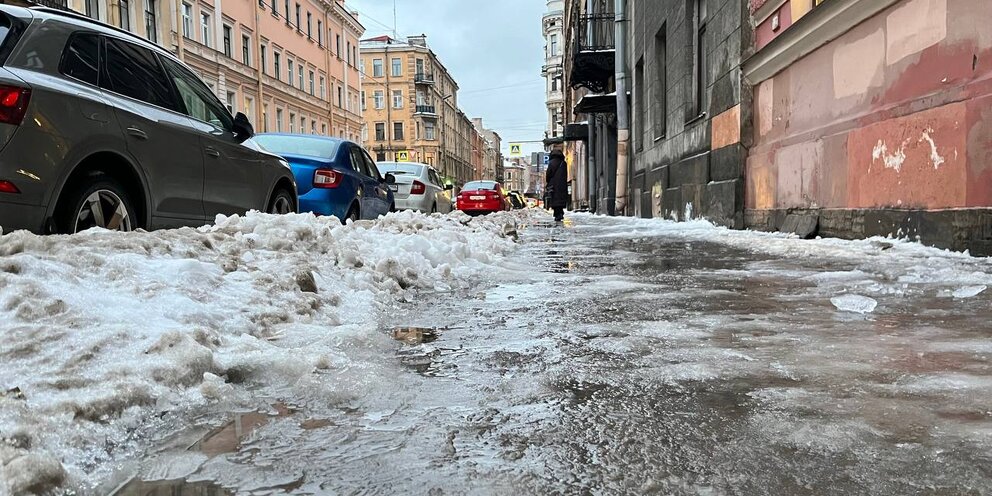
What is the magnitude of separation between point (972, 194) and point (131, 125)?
597 centimetres

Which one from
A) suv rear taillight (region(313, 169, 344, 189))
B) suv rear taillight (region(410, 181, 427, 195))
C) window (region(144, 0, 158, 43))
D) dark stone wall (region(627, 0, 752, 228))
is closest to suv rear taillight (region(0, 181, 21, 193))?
suv rear taillight (region(313, 169, 344, 189))

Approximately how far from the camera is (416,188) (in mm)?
13672

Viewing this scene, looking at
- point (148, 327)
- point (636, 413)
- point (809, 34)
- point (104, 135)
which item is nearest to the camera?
point (636, 413)

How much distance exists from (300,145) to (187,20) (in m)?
22.9

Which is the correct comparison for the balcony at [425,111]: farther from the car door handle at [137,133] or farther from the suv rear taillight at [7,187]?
the suv rear taillight at [7,187]

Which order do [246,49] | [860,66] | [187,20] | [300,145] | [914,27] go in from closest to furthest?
[914,27] → [860,66] → [300,145] → [187,20] → [246,49]

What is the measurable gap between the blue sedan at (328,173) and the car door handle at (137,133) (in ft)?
11.4

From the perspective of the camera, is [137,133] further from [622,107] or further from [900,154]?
[622,107]

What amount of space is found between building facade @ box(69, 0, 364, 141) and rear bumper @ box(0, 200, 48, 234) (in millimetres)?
20100

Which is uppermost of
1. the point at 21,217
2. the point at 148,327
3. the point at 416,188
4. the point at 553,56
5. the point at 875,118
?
the point at 553,56

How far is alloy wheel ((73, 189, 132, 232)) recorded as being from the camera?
12.4ft

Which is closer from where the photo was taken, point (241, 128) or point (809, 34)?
point (241, 128)

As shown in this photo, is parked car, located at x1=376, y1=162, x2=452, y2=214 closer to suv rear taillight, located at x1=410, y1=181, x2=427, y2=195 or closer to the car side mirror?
suv rear taillight, located at x1=410, y1=181, x2=427, y2=195

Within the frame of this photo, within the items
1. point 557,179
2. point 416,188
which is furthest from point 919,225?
point 557,179
